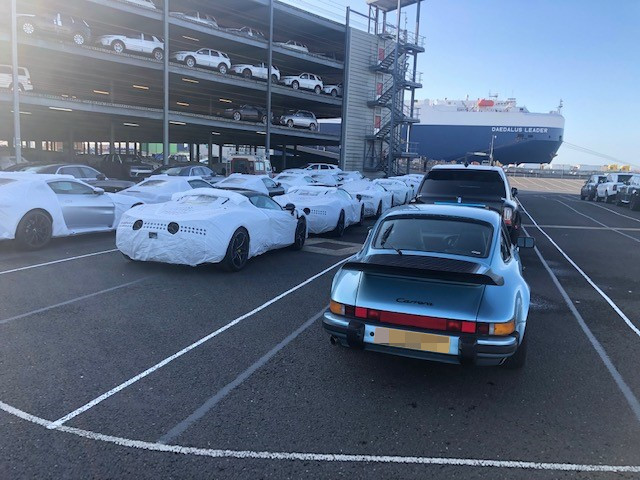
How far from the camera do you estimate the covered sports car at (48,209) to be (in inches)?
348

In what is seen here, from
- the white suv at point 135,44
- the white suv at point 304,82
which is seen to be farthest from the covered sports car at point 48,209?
the white suv at point 304,82

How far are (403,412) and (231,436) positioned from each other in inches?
50.5

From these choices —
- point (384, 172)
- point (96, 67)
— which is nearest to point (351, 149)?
point (384, 172)

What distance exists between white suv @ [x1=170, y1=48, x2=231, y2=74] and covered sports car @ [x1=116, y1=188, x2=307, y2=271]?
2237 centimetres

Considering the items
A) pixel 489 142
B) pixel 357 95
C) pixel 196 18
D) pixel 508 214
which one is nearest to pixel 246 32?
pixel 196 18

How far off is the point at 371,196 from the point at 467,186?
7460 mm

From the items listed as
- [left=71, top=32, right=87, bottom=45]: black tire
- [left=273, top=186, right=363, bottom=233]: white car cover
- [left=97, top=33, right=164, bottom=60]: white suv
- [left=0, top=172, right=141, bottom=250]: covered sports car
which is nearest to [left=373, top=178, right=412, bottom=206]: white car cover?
[left=273, top=186, right=363, bottom=233]: white car cover

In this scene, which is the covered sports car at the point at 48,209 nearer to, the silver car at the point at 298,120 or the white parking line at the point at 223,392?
the white parking line at the point at 223,392

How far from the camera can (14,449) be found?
3135 millimetres

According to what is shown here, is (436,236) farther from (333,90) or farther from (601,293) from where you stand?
(333,90)

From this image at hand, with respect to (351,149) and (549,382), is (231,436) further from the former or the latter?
(351,149)

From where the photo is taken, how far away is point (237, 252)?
26.9ft

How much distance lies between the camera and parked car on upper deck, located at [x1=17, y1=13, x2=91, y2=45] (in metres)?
22.0

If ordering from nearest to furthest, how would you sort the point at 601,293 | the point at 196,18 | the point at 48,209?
the point at 601,293
the point at 48,209
the point at 196,18
